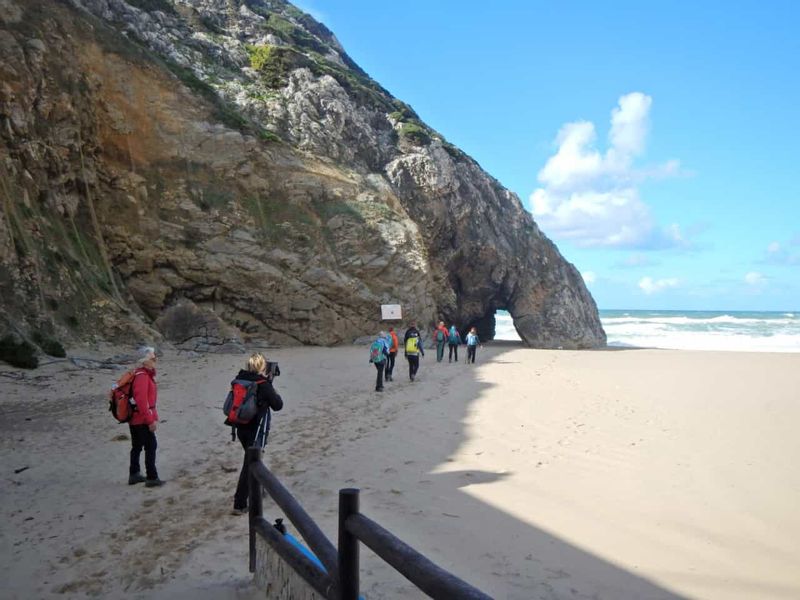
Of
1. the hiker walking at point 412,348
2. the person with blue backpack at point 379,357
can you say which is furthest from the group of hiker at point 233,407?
the hiker walking at point 412,348

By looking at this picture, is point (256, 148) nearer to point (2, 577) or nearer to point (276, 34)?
point (276, 34)

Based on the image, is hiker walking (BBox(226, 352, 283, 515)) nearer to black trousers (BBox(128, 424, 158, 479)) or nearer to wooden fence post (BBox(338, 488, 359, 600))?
black trousers (BBox(128, 424, 158, 479))

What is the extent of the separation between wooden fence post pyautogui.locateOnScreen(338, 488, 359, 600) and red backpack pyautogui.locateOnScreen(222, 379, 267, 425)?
2.81 m

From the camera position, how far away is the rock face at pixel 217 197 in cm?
1666

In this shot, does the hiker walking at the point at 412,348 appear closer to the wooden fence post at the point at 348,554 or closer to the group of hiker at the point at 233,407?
the group of hiker at the point at 233,407

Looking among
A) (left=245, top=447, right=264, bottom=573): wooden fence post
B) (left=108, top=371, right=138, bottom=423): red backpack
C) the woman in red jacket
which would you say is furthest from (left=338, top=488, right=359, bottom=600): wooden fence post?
(left=108, top=371, right=138, bottom=423): red backpack

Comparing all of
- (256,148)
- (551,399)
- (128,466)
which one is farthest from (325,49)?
(128,466)

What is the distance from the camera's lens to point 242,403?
5.14 meters

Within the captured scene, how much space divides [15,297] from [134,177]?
8669 mm

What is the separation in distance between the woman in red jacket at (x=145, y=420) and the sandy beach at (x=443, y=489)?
0.20m

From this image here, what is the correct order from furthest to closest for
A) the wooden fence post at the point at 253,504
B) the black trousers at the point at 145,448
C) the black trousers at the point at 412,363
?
the black trousers at the point at 412,363 < the black trousers at the point at 145,448 < the wooden fence post at the point at 253,504

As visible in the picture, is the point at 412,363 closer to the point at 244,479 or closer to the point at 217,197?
the point at 244,479

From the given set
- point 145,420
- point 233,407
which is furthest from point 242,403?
point 145,420

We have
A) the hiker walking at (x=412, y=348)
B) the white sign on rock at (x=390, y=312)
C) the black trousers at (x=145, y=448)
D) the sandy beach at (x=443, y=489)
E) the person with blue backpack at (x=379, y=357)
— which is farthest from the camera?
the white sign on rock at (x=390, y=312)
